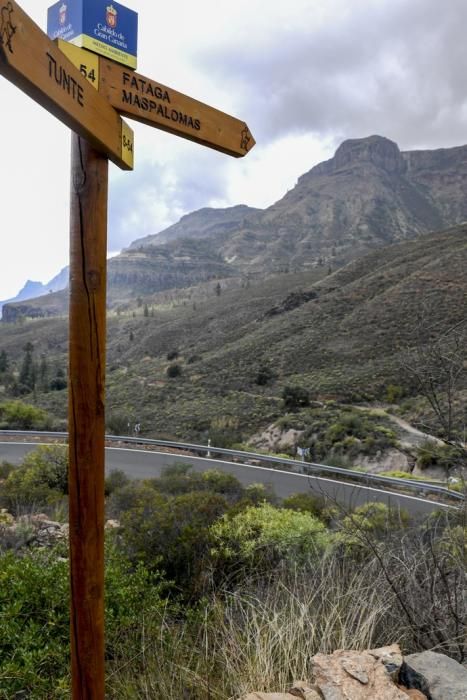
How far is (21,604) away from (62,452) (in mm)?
8260

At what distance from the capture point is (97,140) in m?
1.84

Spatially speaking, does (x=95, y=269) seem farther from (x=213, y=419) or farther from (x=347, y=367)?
(x=347, y=367)

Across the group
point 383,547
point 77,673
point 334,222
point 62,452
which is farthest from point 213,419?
point 334,222

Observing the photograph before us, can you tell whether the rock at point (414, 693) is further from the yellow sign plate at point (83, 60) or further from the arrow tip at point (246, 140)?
the yellow sign plate at point (83, 60)

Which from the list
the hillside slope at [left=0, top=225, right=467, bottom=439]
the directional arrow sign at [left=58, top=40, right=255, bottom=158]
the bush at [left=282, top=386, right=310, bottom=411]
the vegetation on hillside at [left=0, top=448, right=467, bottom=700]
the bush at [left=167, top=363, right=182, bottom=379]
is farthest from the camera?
the bush at [left=167, top=363, right=182, bottom=379]

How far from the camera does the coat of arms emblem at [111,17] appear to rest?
1.89 m

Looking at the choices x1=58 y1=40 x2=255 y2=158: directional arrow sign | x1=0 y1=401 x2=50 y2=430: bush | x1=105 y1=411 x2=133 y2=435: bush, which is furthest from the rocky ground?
x1=0 y1=401 x2=50 y2=430: bush

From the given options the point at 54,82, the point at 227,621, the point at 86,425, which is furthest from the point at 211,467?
the point at 54,82

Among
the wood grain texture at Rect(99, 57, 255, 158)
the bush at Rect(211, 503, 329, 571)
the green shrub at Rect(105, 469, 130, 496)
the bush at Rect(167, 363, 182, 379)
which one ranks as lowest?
the green shrub at Rect(105, 469, 130, 496)

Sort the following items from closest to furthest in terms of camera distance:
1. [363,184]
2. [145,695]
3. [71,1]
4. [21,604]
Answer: [71,1] → [145,695] → [21,604] → [363,184]

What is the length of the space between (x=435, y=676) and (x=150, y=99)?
120 inches

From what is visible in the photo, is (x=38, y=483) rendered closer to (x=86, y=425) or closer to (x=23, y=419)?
(x=86, y=425)

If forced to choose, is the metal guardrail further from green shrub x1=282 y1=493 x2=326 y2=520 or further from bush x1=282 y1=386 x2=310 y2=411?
bush x1=282 y1=386 x2=310 y2=411

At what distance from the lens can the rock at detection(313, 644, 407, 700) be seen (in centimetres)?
219
